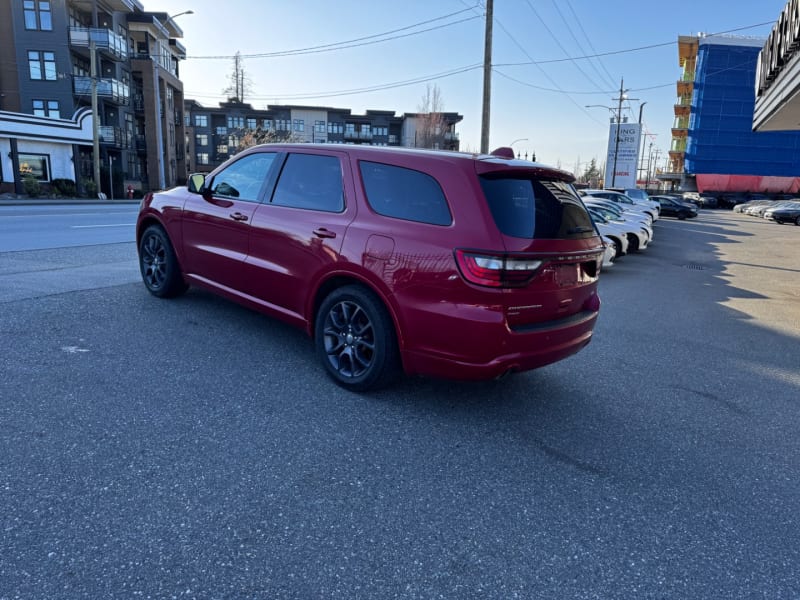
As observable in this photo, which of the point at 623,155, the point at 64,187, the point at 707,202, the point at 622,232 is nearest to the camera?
the point at 622,232

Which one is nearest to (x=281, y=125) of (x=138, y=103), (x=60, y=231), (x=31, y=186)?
(x=138, y=103)

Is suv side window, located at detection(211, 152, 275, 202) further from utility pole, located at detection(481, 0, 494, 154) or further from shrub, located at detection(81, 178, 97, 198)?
shrub, located at detection(81, 178, 97, 198)

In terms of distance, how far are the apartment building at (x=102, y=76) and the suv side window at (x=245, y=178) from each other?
3268 cm

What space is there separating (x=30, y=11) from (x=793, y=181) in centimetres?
7745

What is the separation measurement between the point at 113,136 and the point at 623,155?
1908 inches

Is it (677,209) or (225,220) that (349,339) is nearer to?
(225,220)

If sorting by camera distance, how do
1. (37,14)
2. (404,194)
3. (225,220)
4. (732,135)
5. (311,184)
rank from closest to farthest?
(404,194)
(311,184)
(225,220)
(37,14)
(732,135)

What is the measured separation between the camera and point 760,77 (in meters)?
14.9

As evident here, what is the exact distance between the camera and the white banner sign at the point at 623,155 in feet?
185

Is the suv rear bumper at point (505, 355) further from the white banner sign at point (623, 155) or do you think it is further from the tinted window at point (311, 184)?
the white banner sign at point (623, 155)

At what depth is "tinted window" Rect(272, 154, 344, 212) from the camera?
424cm

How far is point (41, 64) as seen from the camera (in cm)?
3584

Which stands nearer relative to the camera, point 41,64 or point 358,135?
point 41,64

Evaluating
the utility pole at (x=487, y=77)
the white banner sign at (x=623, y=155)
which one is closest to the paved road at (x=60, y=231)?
the utility pole at (x=487, y=77)
